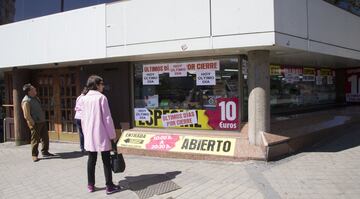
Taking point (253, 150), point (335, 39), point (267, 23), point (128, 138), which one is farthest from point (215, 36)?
point (335, 39)

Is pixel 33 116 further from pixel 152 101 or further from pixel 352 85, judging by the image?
pixel 352 85

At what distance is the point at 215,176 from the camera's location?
6.84 metres

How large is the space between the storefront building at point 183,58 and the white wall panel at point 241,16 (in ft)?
0.06

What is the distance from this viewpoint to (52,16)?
10.5 meters

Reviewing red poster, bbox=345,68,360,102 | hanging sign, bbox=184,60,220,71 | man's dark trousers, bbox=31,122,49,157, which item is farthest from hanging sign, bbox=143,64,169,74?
red poster, bbox=345,68,360,102

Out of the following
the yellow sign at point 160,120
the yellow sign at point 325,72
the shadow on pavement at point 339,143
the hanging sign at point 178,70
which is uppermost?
the yellow sign at point 325,72

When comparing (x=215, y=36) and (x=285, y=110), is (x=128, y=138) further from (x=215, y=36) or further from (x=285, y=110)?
(x=285, y=110)

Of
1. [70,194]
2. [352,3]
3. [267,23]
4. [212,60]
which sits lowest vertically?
[70,194]

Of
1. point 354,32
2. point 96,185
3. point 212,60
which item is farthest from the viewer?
point 354,32

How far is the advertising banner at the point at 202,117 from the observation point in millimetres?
8641

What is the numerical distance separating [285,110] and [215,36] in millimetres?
5112

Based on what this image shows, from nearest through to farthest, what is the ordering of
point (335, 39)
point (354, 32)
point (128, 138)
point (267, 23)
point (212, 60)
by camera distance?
point (267, 23)
point (212, 60)
point (128, 138)
point (335, 39)
point (354, 32)

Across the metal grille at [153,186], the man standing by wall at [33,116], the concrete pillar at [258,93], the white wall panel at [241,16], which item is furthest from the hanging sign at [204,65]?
the man standing by wall at [33,116]

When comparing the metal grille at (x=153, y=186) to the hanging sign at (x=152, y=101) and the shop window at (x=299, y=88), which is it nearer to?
the hanging sign at (x=152, y=101)
